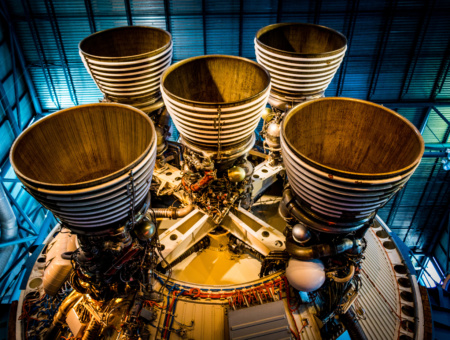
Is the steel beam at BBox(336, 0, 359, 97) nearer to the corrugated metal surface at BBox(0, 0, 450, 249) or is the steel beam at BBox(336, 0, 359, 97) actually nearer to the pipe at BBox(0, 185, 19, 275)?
the corrugated metal surface at BBox(0, 0, 450, 249)

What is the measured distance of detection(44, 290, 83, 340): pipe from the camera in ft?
20.9

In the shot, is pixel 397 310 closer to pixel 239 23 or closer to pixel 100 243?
pixel 100 243

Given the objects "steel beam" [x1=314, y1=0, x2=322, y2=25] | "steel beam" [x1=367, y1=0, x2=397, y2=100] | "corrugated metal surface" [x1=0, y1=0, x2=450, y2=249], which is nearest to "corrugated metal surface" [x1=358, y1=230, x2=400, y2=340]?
"steel beam" [x1=367, y1=0, x2=397, y2=100]

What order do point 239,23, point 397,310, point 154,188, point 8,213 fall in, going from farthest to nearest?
point 239,23
point 8,213
point 154,188
point 397,310

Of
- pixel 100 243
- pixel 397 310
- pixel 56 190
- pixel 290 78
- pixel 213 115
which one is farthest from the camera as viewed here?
pixel 290 78

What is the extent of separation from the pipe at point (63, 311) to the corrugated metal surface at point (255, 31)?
460 inches

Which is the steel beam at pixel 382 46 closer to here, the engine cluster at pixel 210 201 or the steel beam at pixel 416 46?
the steel beam at pixel 416 46

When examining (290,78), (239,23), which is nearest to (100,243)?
(290,78)

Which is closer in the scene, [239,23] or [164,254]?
[164,254]

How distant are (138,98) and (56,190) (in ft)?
15.2

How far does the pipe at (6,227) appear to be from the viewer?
37.8 feet

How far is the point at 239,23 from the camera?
1395 centimetres

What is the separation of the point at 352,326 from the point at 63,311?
5.92m

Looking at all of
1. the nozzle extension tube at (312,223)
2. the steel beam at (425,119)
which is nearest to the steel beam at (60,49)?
the nozzle extension tube at (312,223)
